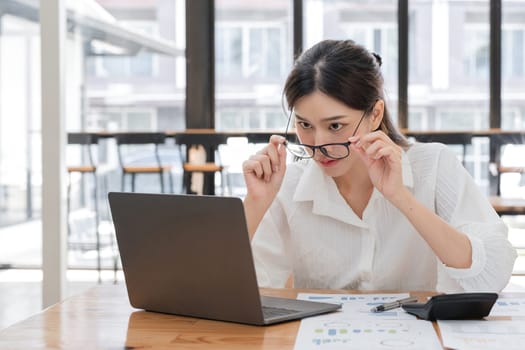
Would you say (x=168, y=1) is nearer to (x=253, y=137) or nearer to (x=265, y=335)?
(x=253, y=137)

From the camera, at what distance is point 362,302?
4.63ft

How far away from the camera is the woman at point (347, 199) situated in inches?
66.2

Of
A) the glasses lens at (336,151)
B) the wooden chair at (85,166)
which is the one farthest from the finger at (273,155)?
the wooden chair at (85,166)

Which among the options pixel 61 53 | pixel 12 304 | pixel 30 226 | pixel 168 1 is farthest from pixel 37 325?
pixel 168 1

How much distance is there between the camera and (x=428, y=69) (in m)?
6.97

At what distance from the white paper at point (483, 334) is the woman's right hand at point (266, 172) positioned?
1.94 feet

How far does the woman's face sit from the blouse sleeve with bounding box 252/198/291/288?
0.19 metres

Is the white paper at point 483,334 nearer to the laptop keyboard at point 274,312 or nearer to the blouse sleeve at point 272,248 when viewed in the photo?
the laptop keyboard at point 274,312

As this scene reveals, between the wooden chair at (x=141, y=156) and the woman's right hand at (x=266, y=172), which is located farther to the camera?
the wooden chair at (x=141, y=156)

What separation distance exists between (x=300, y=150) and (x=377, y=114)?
0.23 m

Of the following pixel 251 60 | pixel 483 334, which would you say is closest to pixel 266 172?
pixel 483 334

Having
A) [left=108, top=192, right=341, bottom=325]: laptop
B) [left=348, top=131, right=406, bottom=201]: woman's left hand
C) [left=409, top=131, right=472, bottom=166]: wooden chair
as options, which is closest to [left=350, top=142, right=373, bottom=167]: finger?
[left=348, top=131, right=406, bottom=201]: woman's left hand

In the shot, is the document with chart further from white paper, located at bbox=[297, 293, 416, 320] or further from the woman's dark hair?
the woman's dark hair

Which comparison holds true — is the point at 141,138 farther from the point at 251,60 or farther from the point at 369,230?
the point at 369,230
